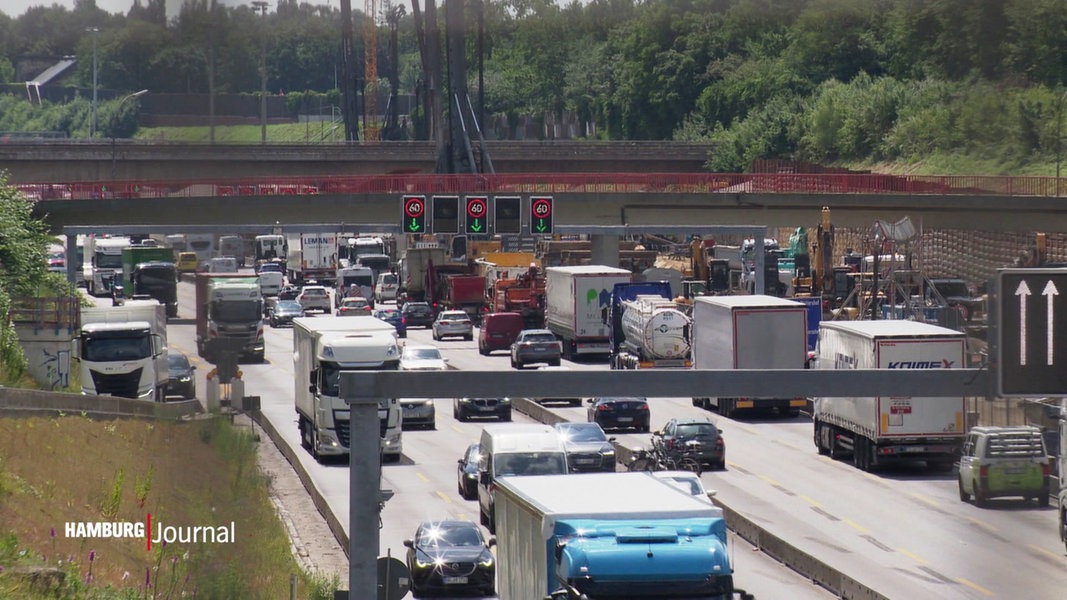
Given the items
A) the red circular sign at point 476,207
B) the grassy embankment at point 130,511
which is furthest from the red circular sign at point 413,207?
the grassy embankment at point 130,511

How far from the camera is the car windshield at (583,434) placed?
33875 mm

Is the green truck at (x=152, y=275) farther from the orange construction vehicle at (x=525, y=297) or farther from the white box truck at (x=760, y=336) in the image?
the white box truck at (x=760, y=336)

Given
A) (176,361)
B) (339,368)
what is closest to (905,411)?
(339,368)

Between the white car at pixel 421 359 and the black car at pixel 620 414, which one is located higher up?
the white car at pixel 421 359

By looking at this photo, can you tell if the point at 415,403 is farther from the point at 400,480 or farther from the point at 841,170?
the point at 841,170

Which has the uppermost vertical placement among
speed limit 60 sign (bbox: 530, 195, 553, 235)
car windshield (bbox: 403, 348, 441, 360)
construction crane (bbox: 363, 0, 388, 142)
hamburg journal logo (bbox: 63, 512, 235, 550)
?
construction crane (bbox: 363, 0, 388, 142)

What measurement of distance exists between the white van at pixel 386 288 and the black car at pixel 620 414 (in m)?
46.4

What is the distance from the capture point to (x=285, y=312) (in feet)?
257

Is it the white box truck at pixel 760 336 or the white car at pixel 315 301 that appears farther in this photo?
the white car at pixel 315 301

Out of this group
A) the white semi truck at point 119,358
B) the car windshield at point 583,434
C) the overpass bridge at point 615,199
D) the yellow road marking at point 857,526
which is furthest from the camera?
the overpass bridge at point 615,199

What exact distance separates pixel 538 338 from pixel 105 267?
156ft

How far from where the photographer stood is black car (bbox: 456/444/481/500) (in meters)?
32.6

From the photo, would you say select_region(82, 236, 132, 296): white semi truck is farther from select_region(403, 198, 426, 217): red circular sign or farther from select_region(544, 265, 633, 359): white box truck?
select_region(403, 198, 426, 217): red circular sign

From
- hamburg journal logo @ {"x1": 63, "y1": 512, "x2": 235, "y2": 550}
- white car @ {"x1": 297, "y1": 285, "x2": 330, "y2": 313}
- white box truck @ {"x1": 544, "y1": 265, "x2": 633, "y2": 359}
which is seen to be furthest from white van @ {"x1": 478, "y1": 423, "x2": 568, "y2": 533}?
white car @ {"x1": 297, "y1": 285, "x2": 330, "y2": 313}
